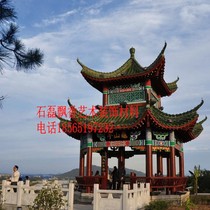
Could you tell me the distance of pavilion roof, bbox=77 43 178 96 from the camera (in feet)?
55.3

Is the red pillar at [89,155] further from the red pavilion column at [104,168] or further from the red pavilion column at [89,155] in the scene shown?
the red pavilion column at [104,168]

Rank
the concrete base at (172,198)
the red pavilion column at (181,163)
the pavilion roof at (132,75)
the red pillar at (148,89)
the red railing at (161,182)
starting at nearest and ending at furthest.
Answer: the concrete base at (172,198) → the red railing at (161,182) → the pavilion roof at (132,75) → the red pillar at (148,89) → the red pavilion column at (181,163)

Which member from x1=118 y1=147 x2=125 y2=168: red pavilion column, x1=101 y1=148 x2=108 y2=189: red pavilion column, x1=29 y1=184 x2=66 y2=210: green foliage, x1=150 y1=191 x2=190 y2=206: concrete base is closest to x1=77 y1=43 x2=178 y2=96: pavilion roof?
x1=118 y1=147 x2=125 y2=168: red pavilion column

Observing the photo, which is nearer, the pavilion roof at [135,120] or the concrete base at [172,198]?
the concrete base at [172,198]

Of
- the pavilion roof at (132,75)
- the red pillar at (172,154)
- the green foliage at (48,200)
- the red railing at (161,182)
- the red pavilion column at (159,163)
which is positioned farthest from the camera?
the red pavilion column at (159,163)

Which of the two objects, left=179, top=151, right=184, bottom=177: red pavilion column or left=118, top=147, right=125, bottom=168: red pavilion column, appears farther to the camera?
Answer: left=118, top=147, right=125, bottom=168: red pavilion column

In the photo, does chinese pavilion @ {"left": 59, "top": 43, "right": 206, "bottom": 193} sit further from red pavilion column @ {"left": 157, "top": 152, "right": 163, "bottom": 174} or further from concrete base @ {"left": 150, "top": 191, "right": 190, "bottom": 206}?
red pavilion column @ {"left": 157, "top": 152, "right": 163, "bottom": 174}

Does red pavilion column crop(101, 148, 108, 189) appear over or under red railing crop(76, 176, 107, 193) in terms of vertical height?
over

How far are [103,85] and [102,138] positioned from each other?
3.74 m

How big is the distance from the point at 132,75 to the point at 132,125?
344cm

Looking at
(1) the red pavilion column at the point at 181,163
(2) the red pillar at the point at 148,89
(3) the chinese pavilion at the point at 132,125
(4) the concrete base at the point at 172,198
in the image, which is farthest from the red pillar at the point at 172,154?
(1) the red pavilion column at the point at 181,163

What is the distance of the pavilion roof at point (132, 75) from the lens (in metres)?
16.9

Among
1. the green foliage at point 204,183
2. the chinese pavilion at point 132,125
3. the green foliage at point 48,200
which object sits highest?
the chinese pavilion at point 132,125

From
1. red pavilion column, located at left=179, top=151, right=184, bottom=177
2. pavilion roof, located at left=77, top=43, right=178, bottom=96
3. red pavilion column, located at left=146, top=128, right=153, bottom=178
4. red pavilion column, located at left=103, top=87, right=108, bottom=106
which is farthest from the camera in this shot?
red pavilion column, located at left=179, top=151, right=184, bottom=177
